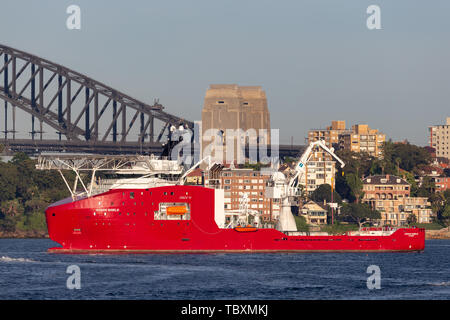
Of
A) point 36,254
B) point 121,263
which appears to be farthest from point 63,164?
point 121,263

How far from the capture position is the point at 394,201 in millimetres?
161500

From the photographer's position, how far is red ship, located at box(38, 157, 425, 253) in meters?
81.1

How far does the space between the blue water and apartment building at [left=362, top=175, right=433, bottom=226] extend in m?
75.4

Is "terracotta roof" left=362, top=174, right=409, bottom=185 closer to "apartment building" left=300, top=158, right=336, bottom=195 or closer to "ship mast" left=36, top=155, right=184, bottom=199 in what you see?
"apartment building" left=300, top=158, right=336, bottom=195

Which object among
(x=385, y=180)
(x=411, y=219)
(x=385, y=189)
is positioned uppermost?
(x=385, y=180)

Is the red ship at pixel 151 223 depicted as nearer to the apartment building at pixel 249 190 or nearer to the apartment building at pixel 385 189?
the apartment building at pixel 249 190

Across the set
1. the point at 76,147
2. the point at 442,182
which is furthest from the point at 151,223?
the point at 442,182

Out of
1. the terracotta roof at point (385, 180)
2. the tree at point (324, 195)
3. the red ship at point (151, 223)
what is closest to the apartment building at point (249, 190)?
the tree at point (324, 195)

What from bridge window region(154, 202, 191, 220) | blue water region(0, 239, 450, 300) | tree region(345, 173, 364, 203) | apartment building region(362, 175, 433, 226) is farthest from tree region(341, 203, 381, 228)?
bridge window region(154, 202, 191, 220)

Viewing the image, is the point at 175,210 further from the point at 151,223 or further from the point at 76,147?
the point at 76,147

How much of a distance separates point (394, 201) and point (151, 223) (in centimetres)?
8802
